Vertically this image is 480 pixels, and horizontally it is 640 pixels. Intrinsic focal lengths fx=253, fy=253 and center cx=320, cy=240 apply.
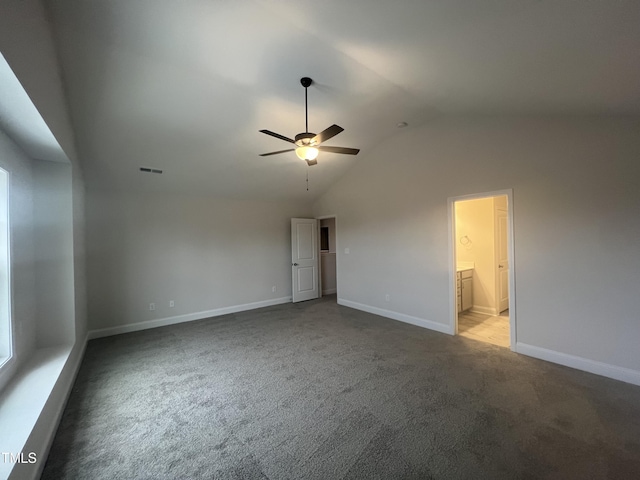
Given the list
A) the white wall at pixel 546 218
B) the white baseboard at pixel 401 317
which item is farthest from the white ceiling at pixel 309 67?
the white baseboard at pixel 401 317

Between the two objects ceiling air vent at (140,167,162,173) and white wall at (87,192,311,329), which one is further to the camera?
white wall at (87,192,311,329)

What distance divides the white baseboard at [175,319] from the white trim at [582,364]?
4504 mm

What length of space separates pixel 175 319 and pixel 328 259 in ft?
12.8

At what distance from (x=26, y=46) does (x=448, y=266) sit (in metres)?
4.52

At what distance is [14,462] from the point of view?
128 centimetres

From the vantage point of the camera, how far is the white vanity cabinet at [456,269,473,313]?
457 cm

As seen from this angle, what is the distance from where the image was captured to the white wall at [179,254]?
161 inches

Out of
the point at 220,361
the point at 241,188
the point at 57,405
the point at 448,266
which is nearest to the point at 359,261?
the point at 448,266

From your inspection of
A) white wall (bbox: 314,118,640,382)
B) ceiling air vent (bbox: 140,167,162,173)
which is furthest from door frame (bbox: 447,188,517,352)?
ceiling air vent (bbox: 140,167,162,173)

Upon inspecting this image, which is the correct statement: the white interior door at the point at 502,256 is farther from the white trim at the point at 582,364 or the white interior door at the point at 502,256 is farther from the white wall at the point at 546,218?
the white trim at the point at 582,364

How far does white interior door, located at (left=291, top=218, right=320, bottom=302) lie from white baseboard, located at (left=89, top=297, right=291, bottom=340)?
0.56m

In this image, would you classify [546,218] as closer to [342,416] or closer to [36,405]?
[342,416]

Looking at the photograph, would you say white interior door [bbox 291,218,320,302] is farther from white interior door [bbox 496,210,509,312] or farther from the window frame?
the window frame

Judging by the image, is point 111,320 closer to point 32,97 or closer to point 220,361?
point 220,361
